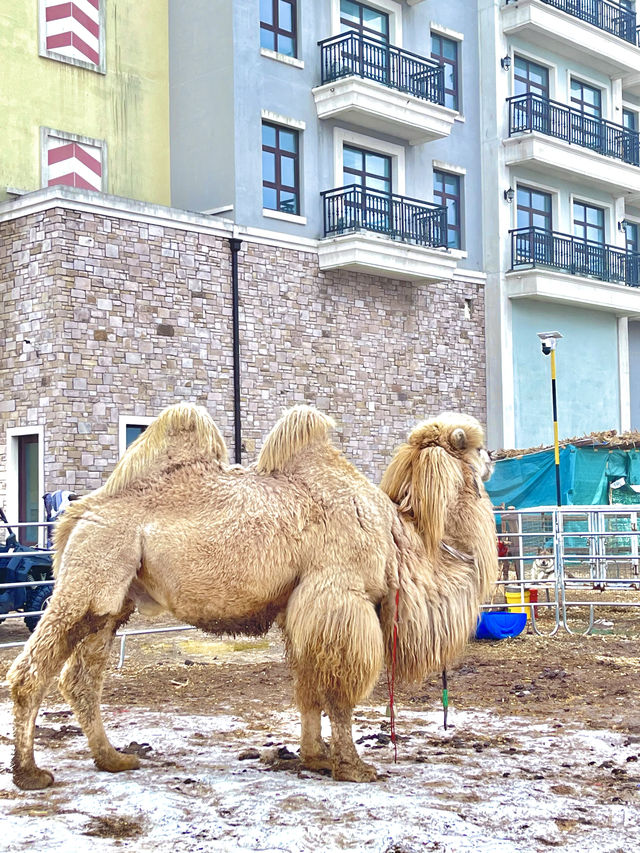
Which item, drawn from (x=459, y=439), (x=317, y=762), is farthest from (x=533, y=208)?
(x=317, y=762)

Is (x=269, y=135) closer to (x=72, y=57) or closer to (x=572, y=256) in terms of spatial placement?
(x=72, y=57)

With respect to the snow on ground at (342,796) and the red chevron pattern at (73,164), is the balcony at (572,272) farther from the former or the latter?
the snow on ground at (342,796)

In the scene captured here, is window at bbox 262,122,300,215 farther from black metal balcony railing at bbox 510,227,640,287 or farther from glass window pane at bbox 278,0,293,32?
black metal balcony railing at bbox 510,227,640,287

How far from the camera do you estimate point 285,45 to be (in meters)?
21.7

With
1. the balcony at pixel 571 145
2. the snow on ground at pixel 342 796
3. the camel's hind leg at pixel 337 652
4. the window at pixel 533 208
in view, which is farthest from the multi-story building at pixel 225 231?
the camel's hind leg at pixel 337 652

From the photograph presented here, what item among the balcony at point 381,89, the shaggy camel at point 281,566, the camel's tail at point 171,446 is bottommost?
the shaggy camel at point 281,566

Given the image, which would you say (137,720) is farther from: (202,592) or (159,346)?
(159,346)

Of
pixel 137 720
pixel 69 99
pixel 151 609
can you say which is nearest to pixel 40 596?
pixel 137 720

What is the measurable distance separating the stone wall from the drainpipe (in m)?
0.10

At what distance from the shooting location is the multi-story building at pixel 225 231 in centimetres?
1811

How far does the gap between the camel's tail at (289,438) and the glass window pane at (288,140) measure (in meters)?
16.7

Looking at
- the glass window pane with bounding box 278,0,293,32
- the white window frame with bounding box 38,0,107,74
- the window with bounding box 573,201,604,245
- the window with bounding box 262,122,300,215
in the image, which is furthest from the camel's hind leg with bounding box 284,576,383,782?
the window with bounding box 573,201,604,245

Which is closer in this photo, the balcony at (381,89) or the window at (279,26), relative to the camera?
the window at (279,26)

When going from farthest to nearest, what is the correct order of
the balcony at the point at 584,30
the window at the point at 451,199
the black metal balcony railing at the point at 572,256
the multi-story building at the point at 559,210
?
the balcony at the point at 584,30 → the black metal balcony railing at the point at 572,256 → the multi-story building at the point at 559,210 → the window at the point at 451,199
